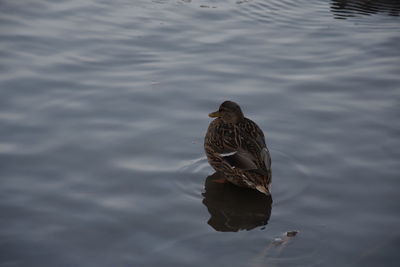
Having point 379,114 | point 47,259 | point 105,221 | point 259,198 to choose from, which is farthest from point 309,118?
point 47,259

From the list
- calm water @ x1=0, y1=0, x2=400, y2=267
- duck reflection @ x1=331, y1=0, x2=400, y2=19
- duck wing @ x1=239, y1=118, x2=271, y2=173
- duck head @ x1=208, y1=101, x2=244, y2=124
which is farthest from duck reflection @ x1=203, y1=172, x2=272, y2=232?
duck reflection @ x1=331, y1=0, x2=400, y2=19

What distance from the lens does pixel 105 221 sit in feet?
16.8

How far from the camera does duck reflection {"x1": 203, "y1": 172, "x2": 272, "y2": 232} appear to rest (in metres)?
5.31

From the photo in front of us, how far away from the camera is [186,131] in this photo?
268 inches

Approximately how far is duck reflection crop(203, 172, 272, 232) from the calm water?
2cm

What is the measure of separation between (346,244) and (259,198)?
1093 millimetres

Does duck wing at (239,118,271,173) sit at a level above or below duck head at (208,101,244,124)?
below

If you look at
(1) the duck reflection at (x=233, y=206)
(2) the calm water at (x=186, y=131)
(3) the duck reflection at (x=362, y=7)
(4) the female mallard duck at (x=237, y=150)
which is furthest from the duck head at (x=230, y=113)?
(3) the duck reflection at (x=362, y=7)

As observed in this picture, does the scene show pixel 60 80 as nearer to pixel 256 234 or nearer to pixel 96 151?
pixel 96 151

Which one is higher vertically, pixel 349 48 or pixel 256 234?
pixel 349 48

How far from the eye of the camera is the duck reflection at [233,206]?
5.31 m

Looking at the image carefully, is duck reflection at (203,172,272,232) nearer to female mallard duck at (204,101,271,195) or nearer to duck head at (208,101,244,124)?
female mallard duck at (204,101,271,195)

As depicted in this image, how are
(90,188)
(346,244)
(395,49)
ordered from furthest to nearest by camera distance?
(395,49), (90,188), (346,244)

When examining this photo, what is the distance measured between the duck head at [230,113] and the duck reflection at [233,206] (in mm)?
570
